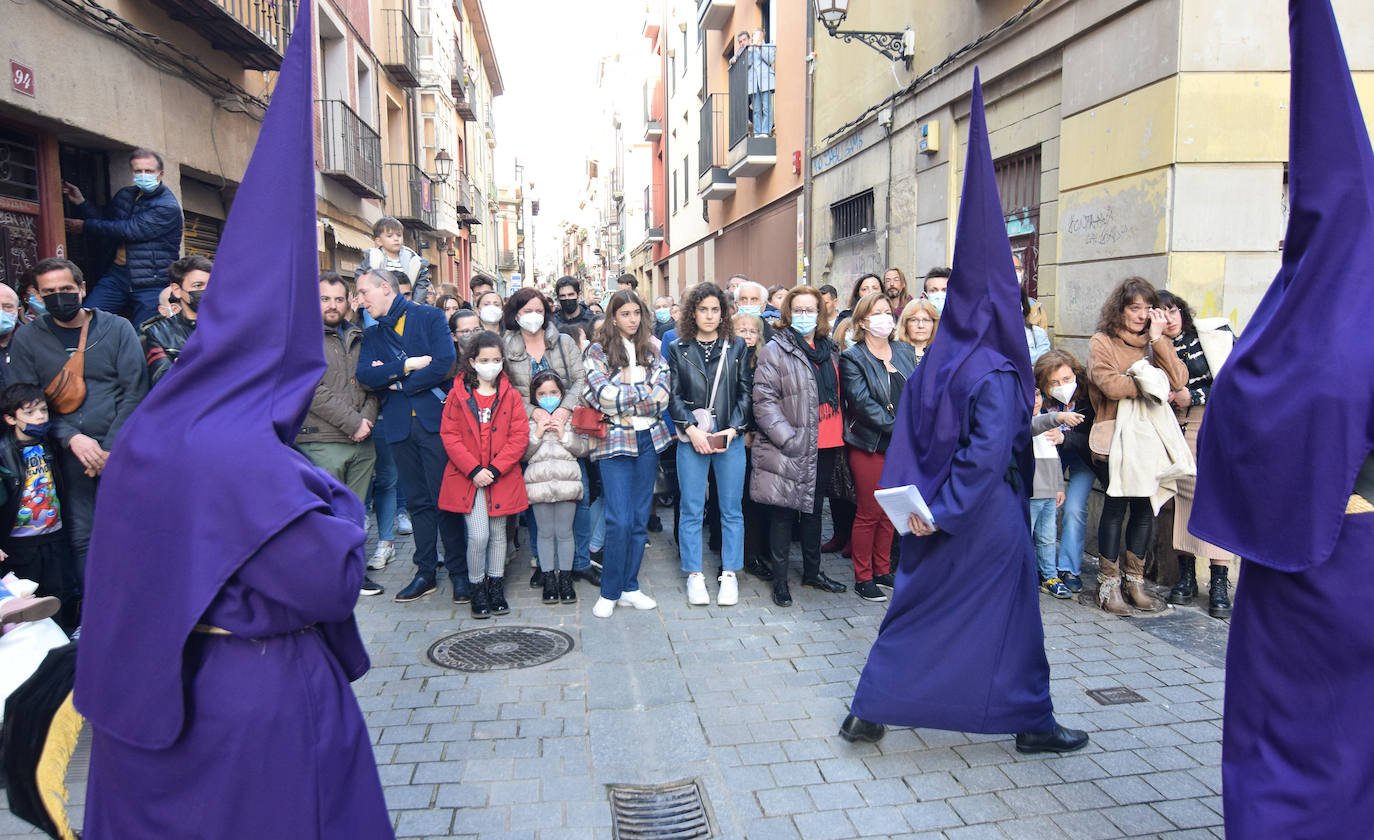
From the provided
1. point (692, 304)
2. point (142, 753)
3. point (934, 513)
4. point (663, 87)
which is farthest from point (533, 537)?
point (663, 87)

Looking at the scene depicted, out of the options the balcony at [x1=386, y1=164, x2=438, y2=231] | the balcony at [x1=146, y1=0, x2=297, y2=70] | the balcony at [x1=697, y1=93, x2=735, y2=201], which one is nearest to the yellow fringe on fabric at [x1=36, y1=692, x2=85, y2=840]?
the balcony at [x1=146, y1=0, x2=297, y2=70]

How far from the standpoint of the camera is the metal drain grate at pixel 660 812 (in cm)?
341

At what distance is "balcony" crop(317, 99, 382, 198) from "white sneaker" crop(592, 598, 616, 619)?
10.7 meters

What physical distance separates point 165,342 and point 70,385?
68 centimetres

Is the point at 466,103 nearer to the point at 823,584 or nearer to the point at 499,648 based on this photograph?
the point at 823,584

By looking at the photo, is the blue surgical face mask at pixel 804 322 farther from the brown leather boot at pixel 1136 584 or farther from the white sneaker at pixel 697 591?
the brown leather boot at pixel 1136 584

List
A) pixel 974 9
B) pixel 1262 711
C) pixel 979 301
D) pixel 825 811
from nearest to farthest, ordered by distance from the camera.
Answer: pixel 1262 711, pixel 825 811, pixel 979 301, pixel 974 9

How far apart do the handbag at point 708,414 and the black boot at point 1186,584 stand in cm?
319

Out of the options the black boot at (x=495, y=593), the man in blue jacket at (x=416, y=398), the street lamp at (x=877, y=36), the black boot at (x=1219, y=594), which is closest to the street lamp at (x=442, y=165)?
the street lamp at (x=877, y=36)

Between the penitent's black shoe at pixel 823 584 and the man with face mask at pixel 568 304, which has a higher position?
the man with face mask at pixel 568 304

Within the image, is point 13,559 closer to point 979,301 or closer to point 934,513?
point 934,513

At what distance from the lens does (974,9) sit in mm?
9180

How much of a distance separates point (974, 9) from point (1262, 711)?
27.3 ft

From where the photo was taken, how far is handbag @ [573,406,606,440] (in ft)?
19.3
